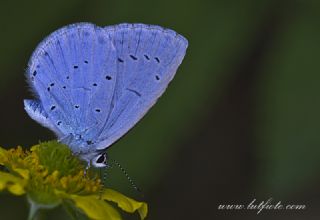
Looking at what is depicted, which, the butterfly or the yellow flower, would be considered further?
the butterfly

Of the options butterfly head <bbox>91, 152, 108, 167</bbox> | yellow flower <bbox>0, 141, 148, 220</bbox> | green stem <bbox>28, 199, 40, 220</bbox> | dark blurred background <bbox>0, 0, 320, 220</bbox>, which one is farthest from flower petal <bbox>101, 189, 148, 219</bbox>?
dark blurred background <bbox>0, 0, 320, 220</bbox>

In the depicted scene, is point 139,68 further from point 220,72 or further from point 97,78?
point 220,72

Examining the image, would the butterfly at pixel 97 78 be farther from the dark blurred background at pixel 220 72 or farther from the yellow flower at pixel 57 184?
the dark blurred background at pixel 220 72

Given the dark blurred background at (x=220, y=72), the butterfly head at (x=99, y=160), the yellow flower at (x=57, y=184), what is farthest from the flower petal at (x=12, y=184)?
the dark blurred background at (x=220, y=72)

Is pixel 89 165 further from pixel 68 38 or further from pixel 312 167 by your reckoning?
pixel 312 167

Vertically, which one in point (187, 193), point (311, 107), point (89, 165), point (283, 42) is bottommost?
point (187, 193)

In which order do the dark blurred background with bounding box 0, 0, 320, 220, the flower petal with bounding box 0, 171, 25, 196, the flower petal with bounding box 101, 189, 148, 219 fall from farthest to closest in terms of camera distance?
1. the dark blurred background with bounding box 0, 0, 320, 220
2. the flower petal with bounding box 101, 189, 148, 219
3. the flower petal with bounding box 0, 171, 25, 196

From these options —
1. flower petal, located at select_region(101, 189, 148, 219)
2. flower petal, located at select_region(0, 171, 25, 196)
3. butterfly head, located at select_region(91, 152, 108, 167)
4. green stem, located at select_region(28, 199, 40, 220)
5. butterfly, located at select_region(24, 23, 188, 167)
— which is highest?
butterfly, located at select_region(24, 23, 188, 167)

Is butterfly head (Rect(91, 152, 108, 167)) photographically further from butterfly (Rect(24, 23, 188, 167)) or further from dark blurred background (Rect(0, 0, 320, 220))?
dark blurred background (Rect(0, 0, 320, 220))

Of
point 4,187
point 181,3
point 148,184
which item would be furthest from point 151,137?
point 4,187
